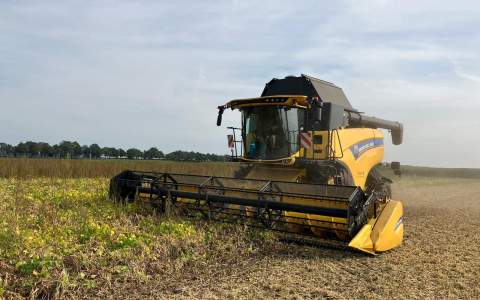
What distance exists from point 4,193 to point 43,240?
4.46 m

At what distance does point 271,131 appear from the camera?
Result: 7.96 m

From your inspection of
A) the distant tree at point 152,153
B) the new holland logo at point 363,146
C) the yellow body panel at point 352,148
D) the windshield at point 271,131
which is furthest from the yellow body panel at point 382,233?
the distant tree at point 152,153

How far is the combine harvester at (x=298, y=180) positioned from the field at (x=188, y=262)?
1.01 ft

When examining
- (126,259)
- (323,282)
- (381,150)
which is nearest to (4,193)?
(126,259)

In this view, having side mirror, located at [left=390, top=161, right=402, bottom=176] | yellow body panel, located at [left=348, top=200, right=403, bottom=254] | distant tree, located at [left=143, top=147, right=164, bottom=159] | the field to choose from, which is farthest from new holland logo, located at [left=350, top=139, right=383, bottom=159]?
distant tree, located at [left=143, top=147, right=164, bottom=159]

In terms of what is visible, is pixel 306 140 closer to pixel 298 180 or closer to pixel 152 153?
pixel 298 180

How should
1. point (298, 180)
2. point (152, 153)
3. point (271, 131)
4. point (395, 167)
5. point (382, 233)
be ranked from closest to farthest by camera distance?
1. point (382, 233)
2. point (298, 180)
3. point (271, 131)
4. point (395, 167)
5. point (152, 153)

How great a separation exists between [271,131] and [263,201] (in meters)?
2.81

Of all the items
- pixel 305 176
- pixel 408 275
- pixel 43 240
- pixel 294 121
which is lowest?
pixel 408 275

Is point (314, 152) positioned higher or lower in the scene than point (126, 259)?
higher

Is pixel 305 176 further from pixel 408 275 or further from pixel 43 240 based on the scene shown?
pixel 43 240

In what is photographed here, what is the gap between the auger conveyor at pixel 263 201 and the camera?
16.5ft

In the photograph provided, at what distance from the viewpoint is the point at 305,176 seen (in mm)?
7672

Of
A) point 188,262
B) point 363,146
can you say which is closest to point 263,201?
point 188,262
